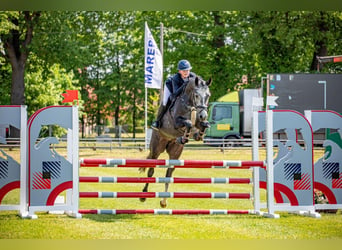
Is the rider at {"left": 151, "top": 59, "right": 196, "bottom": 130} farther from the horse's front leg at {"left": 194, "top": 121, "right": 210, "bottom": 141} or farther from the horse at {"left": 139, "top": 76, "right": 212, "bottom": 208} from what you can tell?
the horse's front leg at {"left": 194, "top": 121, "right": 210, "bottom": 141}

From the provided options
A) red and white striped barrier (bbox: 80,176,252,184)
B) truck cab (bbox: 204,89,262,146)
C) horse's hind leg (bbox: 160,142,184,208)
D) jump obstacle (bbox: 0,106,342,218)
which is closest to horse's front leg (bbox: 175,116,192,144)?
jump obstacle (bbox: 0,106,342,218)

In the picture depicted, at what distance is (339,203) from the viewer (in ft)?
18.9

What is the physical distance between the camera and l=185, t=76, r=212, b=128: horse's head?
531cm

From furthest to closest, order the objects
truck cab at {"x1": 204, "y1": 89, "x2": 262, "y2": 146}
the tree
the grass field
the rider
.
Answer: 1. truck cab at {"x1": 204, "y1": 89, "x2": 262, "y2": 146}
2. the tree
3. the rider
4. the grass field

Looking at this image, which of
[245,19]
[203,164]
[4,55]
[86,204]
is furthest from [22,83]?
[203,164]

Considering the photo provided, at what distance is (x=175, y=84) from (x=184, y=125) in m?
0.55

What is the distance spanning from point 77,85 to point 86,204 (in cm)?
1717

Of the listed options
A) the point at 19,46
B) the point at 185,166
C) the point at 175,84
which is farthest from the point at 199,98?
the point at 19,46

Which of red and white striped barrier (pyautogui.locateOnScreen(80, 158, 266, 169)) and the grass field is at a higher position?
red and white striped barrier (pyautogui.locateOnScreen(80, 158, 266, 169))

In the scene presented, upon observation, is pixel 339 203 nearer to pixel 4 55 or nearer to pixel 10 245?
pixel 10 245

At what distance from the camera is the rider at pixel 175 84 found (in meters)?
5.72

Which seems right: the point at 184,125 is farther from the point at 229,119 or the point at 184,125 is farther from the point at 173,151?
the point at 229,119

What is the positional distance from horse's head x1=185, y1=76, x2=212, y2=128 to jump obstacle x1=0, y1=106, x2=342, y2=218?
1.47 feet

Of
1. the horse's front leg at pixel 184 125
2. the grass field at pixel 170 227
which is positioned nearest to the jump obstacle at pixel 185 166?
the grass field at pixel 170 227
